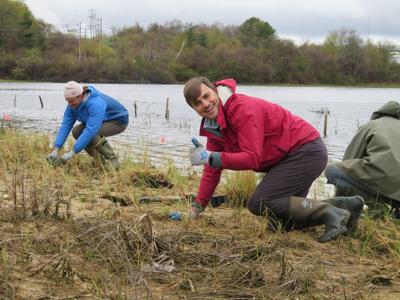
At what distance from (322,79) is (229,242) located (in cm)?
7806

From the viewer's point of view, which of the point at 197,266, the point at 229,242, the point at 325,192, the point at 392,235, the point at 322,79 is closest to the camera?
the point at 197,266

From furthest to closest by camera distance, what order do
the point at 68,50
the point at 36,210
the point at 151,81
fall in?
the point at 68,50 → the point at 151,81 → the point at 36,210

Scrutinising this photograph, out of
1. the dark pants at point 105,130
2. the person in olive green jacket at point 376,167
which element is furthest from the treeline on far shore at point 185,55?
the person in olive green jacket at point 376,167

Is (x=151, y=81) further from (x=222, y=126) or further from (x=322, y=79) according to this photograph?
(x=222, y=126)

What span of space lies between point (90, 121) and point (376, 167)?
3.44 m

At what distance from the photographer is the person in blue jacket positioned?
675 cm

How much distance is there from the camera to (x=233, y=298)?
2.76 metres

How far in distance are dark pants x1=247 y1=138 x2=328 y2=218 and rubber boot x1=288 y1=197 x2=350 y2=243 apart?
7 cm

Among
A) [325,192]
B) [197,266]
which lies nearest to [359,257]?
[197,266]

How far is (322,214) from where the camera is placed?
4.29 metres

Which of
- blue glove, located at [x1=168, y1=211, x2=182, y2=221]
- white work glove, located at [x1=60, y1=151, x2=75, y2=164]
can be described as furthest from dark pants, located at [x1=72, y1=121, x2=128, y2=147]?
blue glove, located at [x1=168, y1=211, x2=182, y2=221]

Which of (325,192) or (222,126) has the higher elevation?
(222,126)

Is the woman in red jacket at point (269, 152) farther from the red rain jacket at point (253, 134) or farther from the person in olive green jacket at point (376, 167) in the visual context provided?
the person in olive green jacket at point (376, 167)

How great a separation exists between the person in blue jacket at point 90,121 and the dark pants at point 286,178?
9.88 ft
